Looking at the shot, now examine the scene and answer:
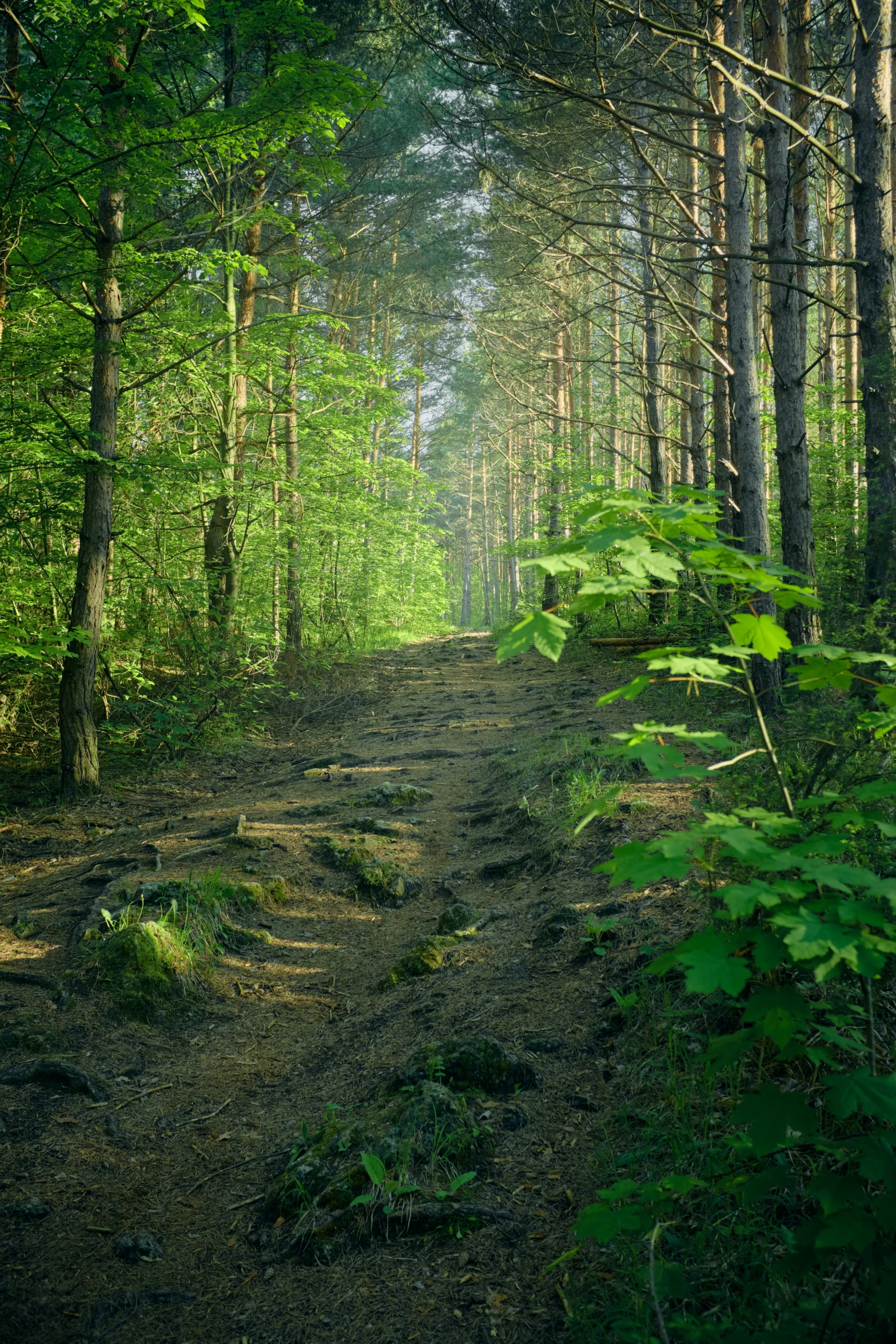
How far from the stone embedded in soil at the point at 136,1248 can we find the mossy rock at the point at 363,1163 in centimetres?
37

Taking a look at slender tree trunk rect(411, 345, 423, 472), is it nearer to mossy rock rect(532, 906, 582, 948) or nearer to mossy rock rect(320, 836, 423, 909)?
mossy rock rect(320, 836, 423, 909)

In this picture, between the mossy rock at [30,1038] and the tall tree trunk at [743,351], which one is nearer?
the mossy rock at [30,1038]

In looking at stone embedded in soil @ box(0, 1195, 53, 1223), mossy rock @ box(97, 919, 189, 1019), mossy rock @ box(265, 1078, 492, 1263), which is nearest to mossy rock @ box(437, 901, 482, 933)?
mossy rock @ box(97, 919, 189, 1019)

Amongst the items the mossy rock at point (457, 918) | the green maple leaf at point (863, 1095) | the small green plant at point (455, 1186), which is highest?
the green maple leaf at point (863, 1095)

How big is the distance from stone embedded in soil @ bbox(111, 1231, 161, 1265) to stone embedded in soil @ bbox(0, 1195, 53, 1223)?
306 millimetres

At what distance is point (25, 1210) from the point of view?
2594 millimetres

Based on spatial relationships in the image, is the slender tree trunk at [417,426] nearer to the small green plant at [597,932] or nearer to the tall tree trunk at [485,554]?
the tall tree trunk at [485,554]

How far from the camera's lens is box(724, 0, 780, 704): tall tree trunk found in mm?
6332

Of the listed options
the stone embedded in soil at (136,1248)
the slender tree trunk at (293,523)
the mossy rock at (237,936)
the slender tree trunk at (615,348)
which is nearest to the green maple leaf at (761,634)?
the stone embedded in soil at (136,1248)

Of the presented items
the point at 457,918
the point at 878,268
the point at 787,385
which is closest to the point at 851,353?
the point at 787,385

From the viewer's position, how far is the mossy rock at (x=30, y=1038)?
3.42m

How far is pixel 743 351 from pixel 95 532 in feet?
20.4

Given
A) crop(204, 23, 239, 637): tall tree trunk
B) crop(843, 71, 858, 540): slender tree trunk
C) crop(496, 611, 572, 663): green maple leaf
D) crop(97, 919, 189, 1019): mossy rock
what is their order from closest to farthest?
crop(496, 611, 572, 663): green maple leaf → crop(97, 919, 189, 1019): mossy rock → crop(204, 23, 239, 637): tall tree trunk → crop(843, 71, 858, 540): slender tree trunk

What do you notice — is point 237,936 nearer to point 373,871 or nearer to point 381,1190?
point 373,871
